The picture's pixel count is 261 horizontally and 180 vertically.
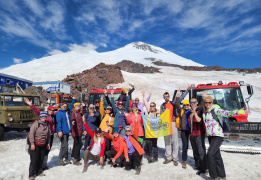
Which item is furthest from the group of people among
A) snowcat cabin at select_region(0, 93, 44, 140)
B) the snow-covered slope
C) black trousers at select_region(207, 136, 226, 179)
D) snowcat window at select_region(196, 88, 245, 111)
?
the snow-covered slope

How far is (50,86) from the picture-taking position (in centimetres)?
3172

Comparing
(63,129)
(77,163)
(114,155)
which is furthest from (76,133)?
(114,155)

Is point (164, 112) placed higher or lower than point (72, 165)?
higher

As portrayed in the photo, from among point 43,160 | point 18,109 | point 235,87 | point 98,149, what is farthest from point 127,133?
point 18,109

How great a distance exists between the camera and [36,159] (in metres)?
4.24

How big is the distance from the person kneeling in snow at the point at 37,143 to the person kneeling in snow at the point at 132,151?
2.24 meters

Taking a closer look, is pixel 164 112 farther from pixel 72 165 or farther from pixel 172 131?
pixel 72 165

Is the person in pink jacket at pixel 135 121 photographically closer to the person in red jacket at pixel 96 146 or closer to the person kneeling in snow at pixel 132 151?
the person kneeling in snow at pixel 132 151

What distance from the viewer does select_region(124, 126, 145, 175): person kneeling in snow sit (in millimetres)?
4770

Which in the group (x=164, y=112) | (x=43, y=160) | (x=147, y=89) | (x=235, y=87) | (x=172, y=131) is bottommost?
(x=43, y=160)

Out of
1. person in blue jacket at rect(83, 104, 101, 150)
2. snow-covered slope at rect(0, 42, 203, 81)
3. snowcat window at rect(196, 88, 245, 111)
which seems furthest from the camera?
snow-covered slope at rect(0, 42, 203, 81)

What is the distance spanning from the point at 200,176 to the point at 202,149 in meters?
0.71

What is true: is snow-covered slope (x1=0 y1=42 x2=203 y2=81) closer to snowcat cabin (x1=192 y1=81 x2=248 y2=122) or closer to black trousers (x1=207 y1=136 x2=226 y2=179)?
snowcat cabin (x1=192 y1=81 x2=248 y2=122)

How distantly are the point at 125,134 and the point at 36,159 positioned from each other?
8.16ft
